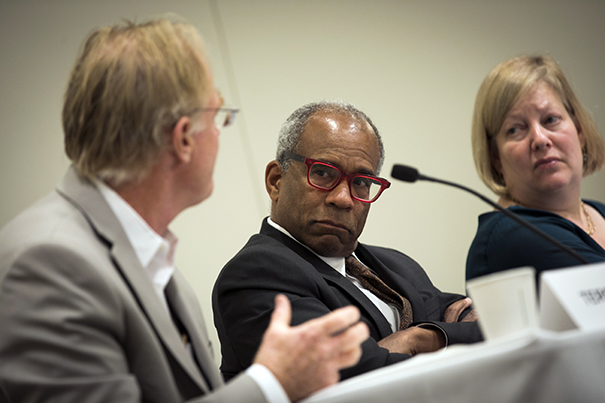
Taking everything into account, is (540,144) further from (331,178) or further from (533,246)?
(331,178)

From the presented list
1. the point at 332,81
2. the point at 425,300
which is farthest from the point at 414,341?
the point at 332,81

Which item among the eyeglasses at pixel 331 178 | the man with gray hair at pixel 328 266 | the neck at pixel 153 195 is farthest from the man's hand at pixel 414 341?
the neck at pixel 153 195

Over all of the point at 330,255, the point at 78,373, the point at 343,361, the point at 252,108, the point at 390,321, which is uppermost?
the point at 252,108

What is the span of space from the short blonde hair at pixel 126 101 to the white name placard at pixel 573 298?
0.75 m

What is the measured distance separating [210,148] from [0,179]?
5.95 ft

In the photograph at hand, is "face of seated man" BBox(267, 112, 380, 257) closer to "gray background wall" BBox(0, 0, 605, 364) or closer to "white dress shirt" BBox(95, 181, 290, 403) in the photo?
"white dress shirt" BBox(95, 181, 290, 403)

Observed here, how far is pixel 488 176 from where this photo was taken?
1.91 m

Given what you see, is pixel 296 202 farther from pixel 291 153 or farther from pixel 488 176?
pixel 488 176

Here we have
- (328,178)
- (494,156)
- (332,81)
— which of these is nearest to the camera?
(328,178)

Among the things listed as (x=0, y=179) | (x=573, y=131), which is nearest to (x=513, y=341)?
(x=573, y=131)

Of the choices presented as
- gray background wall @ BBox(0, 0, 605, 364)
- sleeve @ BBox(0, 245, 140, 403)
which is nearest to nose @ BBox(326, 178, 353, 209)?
sleeve @ BBox(0, 245, 140, 403)

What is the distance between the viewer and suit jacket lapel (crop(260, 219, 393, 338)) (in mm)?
1593

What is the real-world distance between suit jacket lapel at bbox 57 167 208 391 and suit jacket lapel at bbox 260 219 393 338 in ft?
2.26

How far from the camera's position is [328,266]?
5.51 feet
